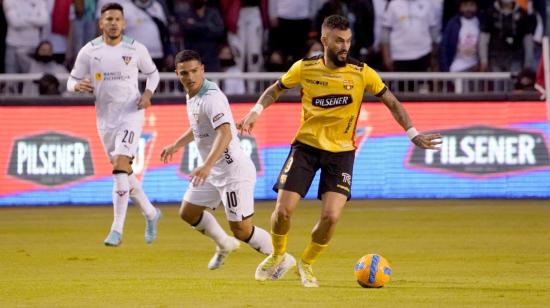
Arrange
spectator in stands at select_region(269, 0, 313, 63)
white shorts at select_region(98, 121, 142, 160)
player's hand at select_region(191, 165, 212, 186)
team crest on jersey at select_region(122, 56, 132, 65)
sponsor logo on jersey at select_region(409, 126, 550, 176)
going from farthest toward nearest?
spectator in stands at select_region(269, 0, 313, 63)
sponsor logo on jersey at select_region(409, 126, 550, 176)
team crest on jersey at select_region(122, 56, 132, 65)
white shorts at select_region(98, 121, 142, 160)
player's hand at select_region(191, 165, 212, 186)

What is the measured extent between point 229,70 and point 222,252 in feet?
31.4

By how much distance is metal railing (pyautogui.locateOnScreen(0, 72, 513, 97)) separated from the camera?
21547mm

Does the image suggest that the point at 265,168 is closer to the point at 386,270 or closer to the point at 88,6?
the point at 88,6

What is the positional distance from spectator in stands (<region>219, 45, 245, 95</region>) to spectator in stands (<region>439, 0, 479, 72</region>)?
3.36 m

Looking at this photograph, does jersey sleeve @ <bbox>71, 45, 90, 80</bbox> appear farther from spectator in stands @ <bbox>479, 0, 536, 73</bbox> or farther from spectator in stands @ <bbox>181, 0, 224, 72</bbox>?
spectator in stands @ <bbox>479, 0, 536, 73</bbox>

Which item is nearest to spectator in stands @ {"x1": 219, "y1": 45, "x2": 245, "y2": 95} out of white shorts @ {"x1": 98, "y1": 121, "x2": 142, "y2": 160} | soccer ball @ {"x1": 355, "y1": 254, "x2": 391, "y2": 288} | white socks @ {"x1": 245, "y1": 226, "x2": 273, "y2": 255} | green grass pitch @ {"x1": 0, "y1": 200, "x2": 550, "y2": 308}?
green grass pitch @ {"x1": 0, "y1": 200, "x2": 550, "y2": 308}

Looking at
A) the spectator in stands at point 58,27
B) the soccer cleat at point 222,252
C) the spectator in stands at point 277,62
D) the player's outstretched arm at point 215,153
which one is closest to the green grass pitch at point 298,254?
the soccer cleat at point 222,252

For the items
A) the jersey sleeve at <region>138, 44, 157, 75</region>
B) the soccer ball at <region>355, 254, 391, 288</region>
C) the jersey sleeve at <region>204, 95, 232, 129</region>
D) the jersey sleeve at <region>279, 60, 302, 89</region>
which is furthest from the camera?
the jersey sleeve at <region>138, 44, 157, 75</region>

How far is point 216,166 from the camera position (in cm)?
1314

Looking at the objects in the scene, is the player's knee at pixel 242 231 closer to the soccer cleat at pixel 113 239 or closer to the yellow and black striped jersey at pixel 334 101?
the yellow and black striped jersey at pixel 334 101

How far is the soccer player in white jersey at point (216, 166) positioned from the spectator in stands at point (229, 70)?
830 cm

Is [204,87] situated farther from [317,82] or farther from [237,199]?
[317,82]

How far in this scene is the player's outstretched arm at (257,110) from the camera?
12.2 m

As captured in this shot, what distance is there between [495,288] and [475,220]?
6942 millimetres
